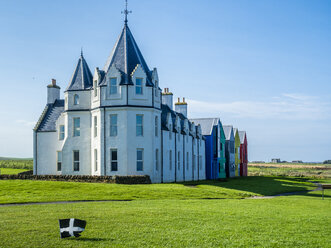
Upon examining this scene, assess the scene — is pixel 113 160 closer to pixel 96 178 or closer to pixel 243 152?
pixel 96 178

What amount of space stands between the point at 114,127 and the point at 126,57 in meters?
7.07

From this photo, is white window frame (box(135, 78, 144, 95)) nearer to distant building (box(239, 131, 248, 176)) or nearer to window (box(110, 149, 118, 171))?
window (box(110, 149, 118, 171))

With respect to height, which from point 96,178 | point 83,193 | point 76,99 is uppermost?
Result: point 76,99

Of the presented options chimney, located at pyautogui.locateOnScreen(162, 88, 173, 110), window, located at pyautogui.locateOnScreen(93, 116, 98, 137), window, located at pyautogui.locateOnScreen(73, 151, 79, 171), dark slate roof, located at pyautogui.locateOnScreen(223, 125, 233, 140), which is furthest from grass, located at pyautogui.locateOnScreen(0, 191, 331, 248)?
dark slate roof, located at pyautogui.locateOnScreen(223, 125, 233, 140)

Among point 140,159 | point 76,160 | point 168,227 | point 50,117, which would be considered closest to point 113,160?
point 140,159

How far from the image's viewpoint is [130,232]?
13.1 metres

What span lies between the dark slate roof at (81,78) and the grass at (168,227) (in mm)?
25468

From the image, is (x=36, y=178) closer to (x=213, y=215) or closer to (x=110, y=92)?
(x=110, y=92)

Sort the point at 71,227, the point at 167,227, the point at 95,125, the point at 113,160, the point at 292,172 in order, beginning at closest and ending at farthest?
the point at 71,227 < the point at 167,227 < the point at 113,160 < the point at 95,125 < the point at 292,172

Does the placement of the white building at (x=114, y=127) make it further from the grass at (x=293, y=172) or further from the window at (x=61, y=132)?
the grass at (x=293, y=172)

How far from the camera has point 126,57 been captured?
40.7 metres

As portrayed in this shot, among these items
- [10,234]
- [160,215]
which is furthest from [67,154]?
[10,234]

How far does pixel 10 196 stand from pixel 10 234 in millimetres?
13203

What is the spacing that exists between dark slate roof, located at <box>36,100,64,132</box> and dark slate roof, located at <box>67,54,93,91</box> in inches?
226
